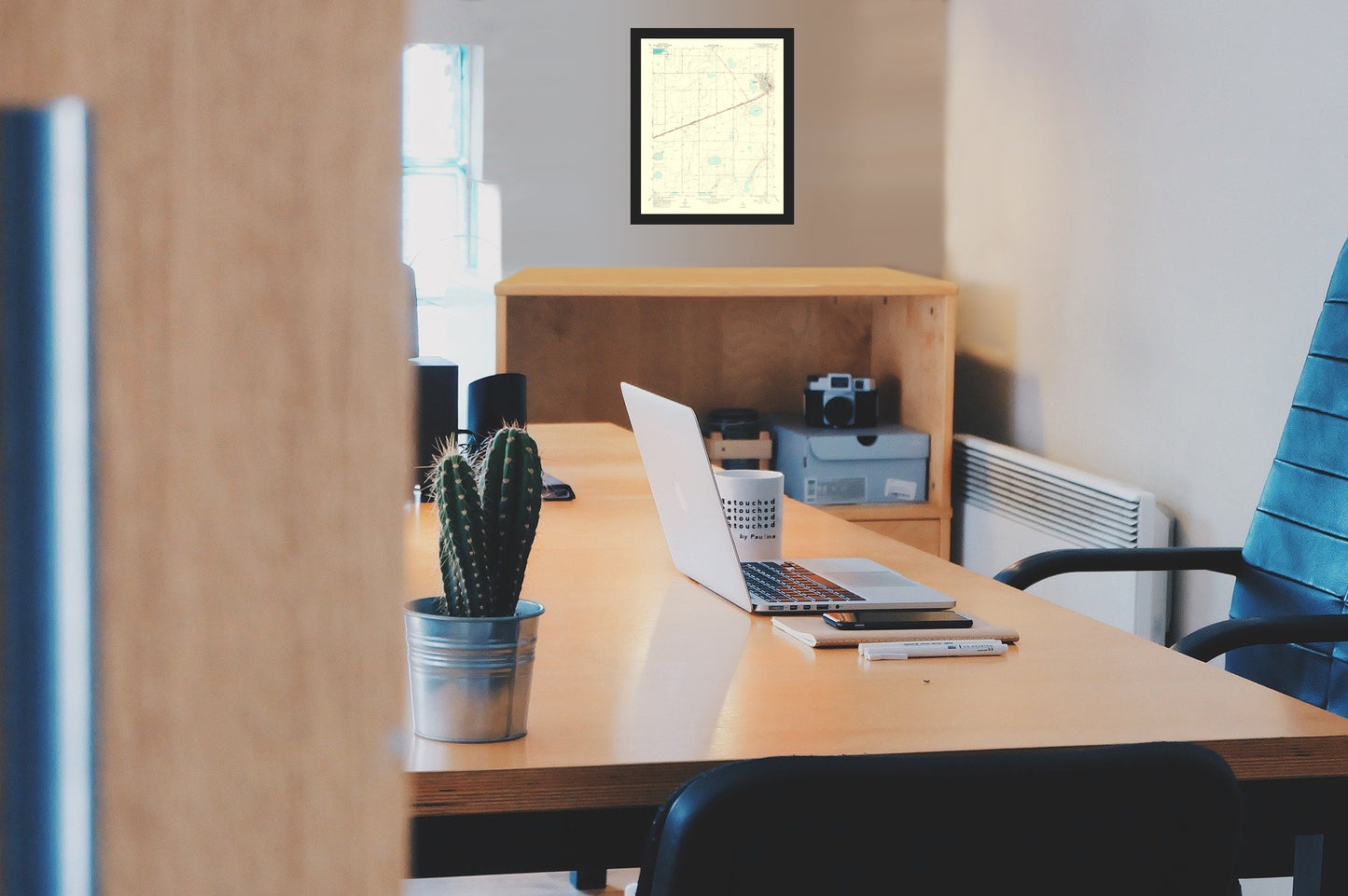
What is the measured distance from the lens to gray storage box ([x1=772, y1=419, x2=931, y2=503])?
3539 millimetres

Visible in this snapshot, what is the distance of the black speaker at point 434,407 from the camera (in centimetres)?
213

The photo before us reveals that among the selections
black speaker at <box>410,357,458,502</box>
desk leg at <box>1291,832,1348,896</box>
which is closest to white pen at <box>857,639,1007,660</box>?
desk leg at <box>1291,832,1348,896</box>

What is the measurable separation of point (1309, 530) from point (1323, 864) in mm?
784

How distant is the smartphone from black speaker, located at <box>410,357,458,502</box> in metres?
0.89

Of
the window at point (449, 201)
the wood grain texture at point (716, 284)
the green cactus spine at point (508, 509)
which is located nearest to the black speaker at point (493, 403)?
the wood grain texture at point (716, 284)

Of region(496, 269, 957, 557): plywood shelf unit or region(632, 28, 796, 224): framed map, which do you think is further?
region(632, 28, 796, 224): framed map

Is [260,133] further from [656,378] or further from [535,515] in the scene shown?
[656,378]

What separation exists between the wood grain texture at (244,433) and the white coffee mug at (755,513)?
153cm

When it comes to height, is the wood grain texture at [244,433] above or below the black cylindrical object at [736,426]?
above

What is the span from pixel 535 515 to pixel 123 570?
35.3 inches

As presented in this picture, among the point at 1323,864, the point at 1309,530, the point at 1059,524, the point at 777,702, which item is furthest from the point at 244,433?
the point at 1059,524

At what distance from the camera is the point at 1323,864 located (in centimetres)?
116

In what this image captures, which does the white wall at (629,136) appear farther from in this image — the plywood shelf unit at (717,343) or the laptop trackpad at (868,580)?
the laptop trackpad at (868,580)

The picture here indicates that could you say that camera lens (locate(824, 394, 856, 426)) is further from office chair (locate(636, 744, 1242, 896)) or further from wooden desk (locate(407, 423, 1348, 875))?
office chair (locate(636, 744, 1242, 896))
